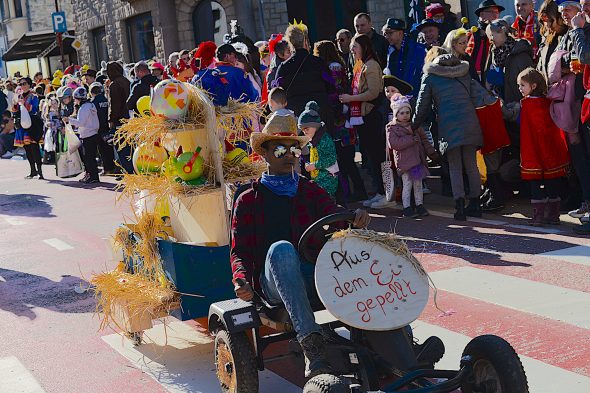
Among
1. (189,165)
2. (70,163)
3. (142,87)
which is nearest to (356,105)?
(142,87)

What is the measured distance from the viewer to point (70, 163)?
18266 mm

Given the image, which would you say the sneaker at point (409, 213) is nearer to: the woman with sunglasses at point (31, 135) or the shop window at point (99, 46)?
the woman with sunglasses at point (31, 135)

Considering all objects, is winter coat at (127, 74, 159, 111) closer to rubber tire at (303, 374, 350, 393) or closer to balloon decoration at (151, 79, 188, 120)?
balloon decoration at (151, 79, 188, 120)

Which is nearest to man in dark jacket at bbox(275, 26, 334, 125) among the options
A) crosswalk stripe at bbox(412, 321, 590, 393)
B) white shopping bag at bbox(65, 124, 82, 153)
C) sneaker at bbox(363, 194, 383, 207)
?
sneaker at bbox(363, 194, 383, 207)

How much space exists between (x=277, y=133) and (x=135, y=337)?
213cm

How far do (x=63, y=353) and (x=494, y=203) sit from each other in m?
5.25

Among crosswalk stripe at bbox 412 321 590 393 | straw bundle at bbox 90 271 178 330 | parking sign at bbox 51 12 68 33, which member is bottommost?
crosswalk stripe at bbox 412 321 590 393

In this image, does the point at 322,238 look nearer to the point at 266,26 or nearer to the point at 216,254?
the point at 216,254

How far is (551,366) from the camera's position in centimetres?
549

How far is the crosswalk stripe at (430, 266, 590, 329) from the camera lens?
255 inches

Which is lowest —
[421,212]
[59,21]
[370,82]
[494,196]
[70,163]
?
[421,212]

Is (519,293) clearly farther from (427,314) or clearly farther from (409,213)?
(409,213)

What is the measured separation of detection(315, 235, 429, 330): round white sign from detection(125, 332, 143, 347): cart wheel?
238 centimetres

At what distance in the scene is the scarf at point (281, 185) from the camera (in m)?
5.43
